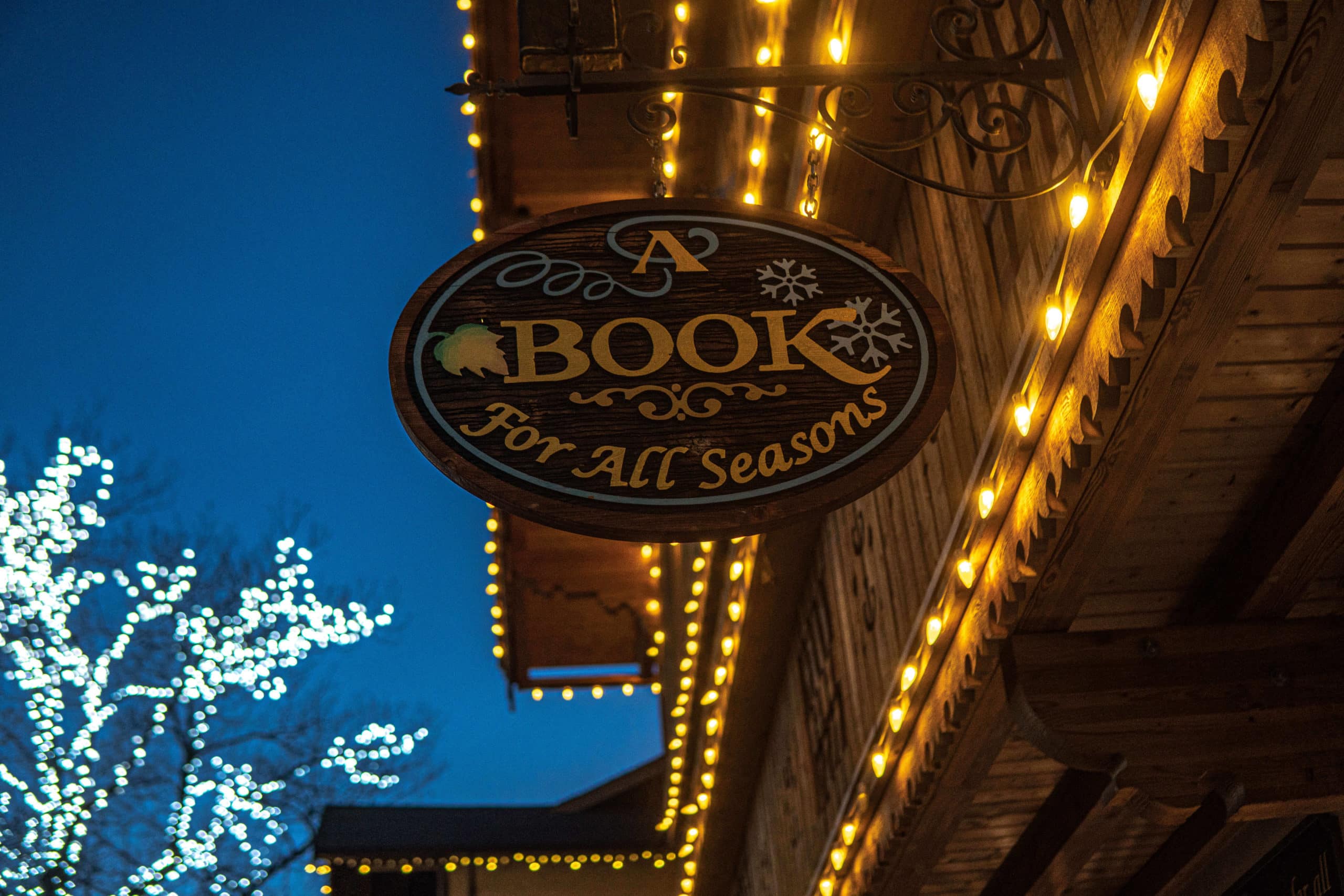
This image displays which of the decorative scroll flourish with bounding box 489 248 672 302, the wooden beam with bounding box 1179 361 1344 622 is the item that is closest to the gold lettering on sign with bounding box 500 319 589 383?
the decorative scroll flourish with bounding box 489 248 672 302

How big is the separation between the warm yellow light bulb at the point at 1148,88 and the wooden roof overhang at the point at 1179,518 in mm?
34

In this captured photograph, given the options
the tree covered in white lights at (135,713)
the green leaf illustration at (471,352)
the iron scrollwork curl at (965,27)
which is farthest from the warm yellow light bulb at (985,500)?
the tree covered in white lights at (135,713)

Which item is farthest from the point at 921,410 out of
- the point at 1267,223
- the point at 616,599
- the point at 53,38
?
the point at 53,38

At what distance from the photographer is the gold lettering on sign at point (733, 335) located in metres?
2.96

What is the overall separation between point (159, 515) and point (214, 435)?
23.7 feet

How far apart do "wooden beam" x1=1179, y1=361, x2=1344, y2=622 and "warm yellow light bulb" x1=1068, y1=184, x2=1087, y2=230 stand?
0.74m

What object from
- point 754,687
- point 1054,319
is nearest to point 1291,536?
point 1054,319

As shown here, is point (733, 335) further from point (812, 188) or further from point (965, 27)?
point (965, 27)

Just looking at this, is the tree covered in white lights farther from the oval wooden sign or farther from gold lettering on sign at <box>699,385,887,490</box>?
gold lettering on sign at <box>699,385,887,490</box>

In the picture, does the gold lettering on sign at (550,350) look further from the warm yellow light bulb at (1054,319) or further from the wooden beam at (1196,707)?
the wooden beam at (1196,707)

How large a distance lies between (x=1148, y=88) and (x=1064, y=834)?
9.63ft

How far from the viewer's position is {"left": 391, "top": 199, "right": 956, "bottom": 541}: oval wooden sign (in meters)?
2.72

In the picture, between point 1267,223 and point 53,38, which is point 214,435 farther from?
point 1267,223

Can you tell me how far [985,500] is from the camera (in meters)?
3.45
